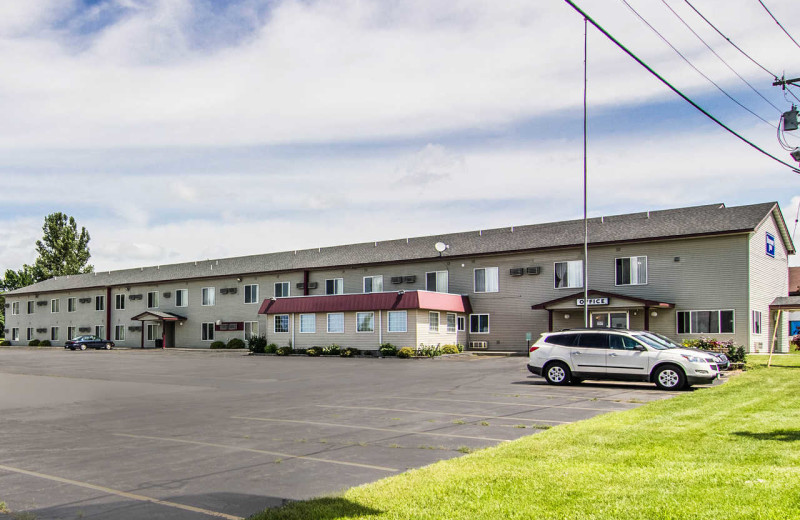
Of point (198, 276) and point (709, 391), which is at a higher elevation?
point (198, 276)

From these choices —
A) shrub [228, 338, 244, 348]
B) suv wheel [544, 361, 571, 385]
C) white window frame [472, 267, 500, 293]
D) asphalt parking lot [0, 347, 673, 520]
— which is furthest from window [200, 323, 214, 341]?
suv wheel [544, 361, 571, 385]

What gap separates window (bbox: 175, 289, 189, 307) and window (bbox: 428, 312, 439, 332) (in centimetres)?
2636

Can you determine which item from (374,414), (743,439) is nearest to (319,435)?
(374,414)

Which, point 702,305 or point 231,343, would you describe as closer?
point 702,305

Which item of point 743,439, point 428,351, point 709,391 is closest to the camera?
point 743,439

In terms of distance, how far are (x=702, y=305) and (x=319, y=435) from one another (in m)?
27.8

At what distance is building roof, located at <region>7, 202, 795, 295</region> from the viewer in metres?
34.9

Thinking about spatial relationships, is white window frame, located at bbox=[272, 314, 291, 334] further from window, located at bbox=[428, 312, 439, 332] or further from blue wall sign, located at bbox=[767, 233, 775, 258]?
blue wall sign, located at bbox=[767, 233, 775, 258]

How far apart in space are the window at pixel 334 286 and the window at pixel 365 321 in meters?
6.69

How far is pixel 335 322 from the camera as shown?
43531 millimetres

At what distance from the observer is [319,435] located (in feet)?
37.0

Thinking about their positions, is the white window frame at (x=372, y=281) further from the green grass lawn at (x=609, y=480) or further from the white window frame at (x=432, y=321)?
the green grass lawn at (x=609, y=480)

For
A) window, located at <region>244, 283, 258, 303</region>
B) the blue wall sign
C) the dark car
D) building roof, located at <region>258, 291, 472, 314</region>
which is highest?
the blue wall sign

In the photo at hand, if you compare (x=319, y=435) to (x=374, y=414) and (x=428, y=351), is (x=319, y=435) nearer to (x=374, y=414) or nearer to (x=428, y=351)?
(x=374, y=414)
